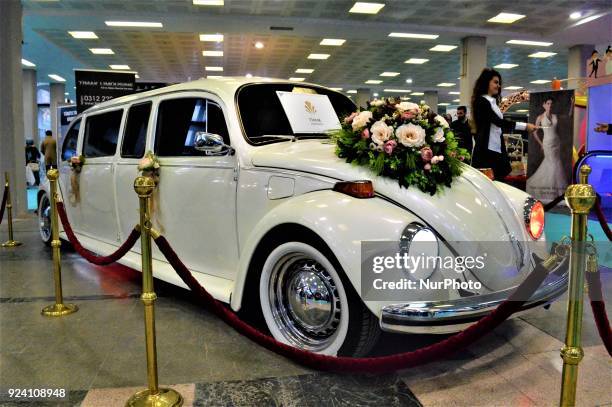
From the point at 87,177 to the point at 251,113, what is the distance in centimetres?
238

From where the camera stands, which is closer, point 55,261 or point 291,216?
point 291,216

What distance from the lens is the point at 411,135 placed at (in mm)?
2791

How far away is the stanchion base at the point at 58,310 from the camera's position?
3641mm

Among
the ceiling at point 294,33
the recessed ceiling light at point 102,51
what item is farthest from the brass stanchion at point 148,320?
the recessed ceiling light at point 102,51

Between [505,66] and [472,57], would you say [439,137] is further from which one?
[505,66]

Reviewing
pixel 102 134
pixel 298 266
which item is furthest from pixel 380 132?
pixel 102 134

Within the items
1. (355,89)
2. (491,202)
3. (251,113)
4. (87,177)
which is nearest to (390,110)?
(491,202)

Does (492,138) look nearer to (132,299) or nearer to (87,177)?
(132,299)

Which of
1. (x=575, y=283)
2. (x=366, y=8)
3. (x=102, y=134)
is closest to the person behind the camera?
(x=575, y=283)

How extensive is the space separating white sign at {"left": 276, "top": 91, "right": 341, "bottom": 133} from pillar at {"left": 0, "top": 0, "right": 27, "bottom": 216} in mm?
7826

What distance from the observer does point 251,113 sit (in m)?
→ 3.48

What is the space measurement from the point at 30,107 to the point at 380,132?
2209 centimetres

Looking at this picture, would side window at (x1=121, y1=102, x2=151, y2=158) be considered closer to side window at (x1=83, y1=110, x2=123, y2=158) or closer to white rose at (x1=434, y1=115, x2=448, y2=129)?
side window at (x1=83, y1=110, x2=123, y2=158)

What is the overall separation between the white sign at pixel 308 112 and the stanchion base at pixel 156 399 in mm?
1980
